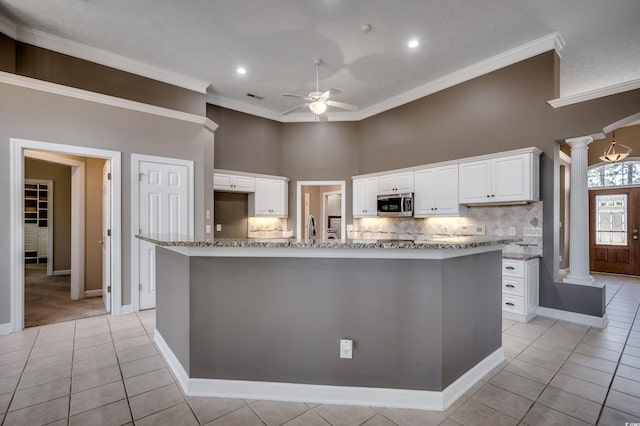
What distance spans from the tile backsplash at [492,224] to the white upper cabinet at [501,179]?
283 mm

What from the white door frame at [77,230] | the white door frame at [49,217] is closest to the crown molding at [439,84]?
the white door frame at [77,230]

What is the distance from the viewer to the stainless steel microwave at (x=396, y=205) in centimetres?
504

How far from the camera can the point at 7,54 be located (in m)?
3.36

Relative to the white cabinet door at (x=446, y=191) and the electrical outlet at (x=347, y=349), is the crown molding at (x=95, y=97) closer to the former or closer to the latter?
the white cabinet door at (x=446, y=191)

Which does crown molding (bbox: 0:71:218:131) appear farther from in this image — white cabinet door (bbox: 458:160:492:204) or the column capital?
the column capital

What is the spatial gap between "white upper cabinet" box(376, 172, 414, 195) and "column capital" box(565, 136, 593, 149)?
6.98 feet

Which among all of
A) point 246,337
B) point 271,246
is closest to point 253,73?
point 271,246

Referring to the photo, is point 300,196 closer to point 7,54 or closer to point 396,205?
point 396,205

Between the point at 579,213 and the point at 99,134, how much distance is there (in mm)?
6124

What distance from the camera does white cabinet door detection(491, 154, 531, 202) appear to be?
3.72 metres

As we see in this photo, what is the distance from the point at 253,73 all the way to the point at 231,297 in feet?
12.6

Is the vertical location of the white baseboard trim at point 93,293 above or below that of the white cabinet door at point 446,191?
below

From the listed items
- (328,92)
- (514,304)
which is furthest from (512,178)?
(328,92)

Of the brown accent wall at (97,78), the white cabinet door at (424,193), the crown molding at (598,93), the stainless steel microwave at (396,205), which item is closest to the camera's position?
the crown molding at (598,93)
